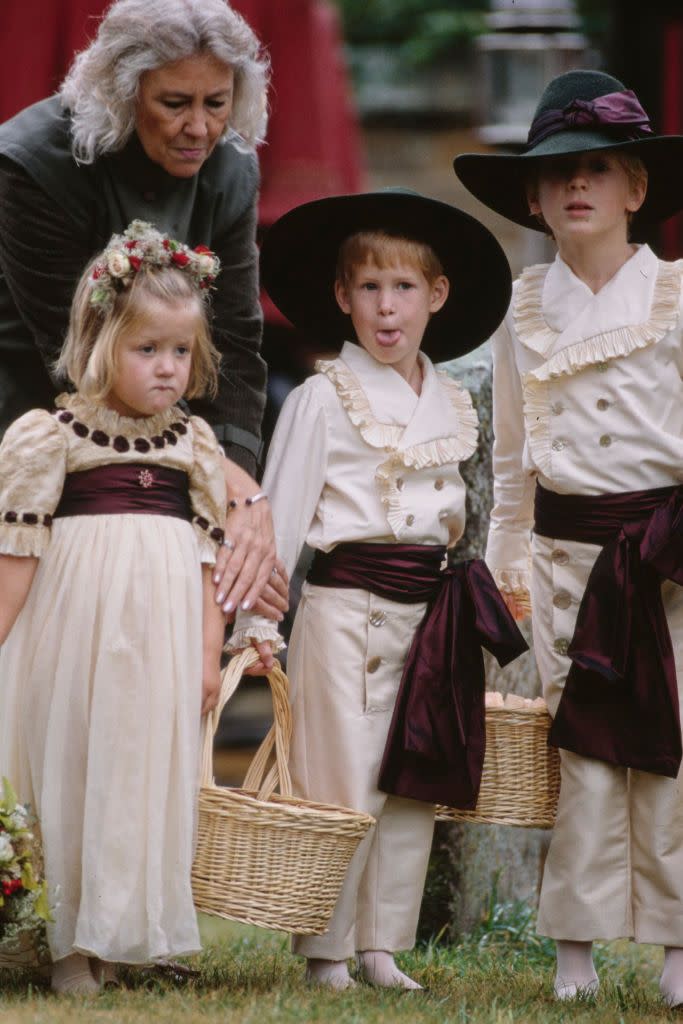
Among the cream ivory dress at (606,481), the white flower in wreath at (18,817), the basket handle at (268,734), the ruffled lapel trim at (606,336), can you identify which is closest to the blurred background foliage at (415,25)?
the ruffled lapel trim at (606,336)

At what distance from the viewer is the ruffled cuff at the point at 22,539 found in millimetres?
4723

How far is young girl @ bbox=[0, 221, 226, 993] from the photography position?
15.4ft

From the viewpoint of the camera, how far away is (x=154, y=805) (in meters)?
4.73

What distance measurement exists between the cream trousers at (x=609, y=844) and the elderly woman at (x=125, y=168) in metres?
0.80

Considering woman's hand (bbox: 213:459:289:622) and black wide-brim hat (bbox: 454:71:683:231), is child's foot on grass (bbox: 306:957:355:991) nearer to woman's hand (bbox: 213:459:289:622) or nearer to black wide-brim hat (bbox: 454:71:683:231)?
woman's hand (bbox: 213:459:289:622)

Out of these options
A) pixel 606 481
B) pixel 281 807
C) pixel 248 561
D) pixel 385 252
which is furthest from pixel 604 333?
pixel 281 807

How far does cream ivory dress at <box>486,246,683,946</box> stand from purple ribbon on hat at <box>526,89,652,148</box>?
0.31 m

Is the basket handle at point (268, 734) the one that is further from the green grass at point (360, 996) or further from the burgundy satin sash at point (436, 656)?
the green grass at point (360, 996)

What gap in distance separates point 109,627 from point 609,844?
134 centimetres

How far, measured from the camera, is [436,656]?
16.7ft

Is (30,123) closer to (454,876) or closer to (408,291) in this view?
(408,291)

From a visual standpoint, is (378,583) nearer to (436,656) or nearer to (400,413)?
(436,656)

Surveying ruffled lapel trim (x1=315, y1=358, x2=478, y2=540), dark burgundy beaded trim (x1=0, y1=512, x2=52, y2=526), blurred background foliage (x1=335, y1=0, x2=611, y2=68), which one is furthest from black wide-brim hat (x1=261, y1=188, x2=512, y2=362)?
blurred background foliage (x1=335, y1=0, x2=611, y2=68)

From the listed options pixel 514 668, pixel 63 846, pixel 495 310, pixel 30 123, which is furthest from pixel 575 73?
pixel 63 846
